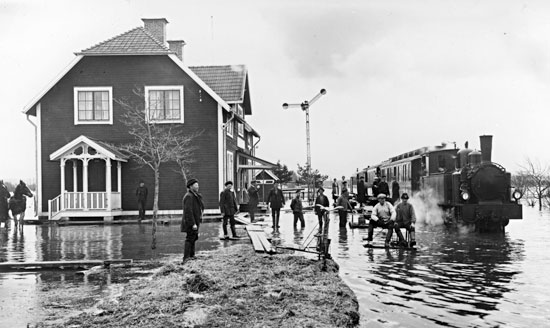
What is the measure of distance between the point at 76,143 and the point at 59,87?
11.4ft

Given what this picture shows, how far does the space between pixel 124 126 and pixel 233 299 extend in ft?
71.3

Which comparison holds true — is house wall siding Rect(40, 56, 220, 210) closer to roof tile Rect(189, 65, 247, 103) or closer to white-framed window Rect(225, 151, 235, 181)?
white-framed window Rect(225, 151, 235, 181)

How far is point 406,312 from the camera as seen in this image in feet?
26.9

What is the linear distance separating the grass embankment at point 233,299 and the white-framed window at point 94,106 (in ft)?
62.1

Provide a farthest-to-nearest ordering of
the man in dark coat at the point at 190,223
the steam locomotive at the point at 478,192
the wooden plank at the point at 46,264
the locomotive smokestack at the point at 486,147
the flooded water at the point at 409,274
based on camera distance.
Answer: the locomotive smokestack at the point at 486,147 → the steam locomotive at the point at 478,192 → the man in dark coat at the point at 190,223 → the wooden plank at the point at 46,264 → the flooded water at the point at 409,274

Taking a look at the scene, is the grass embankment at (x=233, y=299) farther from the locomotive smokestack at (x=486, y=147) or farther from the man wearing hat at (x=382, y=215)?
the locomotive smokestack at (x=486, y=147)

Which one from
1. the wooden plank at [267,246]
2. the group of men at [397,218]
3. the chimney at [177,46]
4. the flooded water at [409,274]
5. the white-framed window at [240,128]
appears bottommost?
the flooded water at [409,274]

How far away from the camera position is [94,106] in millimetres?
28609

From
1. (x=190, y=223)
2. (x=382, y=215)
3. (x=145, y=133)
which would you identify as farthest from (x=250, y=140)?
(x=190, y=223)

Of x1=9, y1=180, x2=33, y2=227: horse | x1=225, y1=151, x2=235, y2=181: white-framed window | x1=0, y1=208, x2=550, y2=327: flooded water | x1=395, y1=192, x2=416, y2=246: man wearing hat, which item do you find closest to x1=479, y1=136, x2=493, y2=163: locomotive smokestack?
x1=0, y1=208, x2=550, y2=327: flooded water

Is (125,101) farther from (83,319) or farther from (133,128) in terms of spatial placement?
(83,319)

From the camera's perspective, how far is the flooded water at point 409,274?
26.5 ft

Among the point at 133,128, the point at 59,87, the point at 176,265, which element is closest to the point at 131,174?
the point at 133,128

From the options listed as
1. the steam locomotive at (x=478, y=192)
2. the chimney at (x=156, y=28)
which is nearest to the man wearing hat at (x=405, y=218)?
the steam locomotive at (x=478, y=192)
